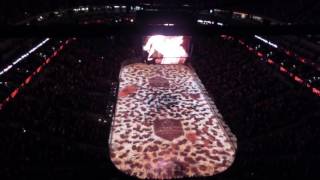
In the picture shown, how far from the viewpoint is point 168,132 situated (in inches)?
609

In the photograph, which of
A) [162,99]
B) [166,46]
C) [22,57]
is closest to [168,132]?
[162,99]

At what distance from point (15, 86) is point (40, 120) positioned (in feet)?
9.45

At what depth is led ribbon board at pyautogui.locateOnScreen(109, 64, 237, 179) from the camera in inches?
513

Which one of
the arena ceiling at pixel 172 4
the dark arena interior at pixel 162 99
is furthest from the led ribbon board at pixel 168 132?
the arena ceiling at pixel 172 4

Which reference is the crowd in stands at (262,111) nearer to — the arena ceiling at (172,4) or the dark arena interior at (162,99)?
the dark arena interior at (162,99)

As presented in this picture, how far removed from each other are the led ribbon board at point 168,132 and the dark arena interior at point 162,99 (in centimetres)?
6

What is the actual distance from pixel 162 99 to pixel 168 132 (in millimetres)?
4178

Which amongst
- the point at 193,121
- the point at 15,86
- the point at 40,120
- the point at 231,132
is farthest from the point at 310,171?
the point at 15,86

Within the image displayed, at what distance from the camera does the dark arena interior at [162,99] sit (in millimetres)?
11816

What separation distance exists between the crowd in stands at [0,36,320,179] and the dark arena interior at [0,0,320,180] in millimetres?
55

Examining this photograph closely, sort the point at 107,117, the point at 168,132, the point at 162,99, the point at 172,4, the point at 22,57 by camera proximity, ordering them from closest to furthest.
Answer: the point at 168,132, the point at 107,117, the point at 22,57, the point at 162,99, the point at 172,4

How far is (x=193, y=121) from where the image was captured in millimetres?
16688

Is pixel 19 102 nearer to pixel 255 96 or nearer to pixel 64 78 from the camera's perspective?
pixel 64 78

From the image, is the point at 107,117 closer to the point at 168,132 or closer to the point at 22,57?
the point at 168,132
